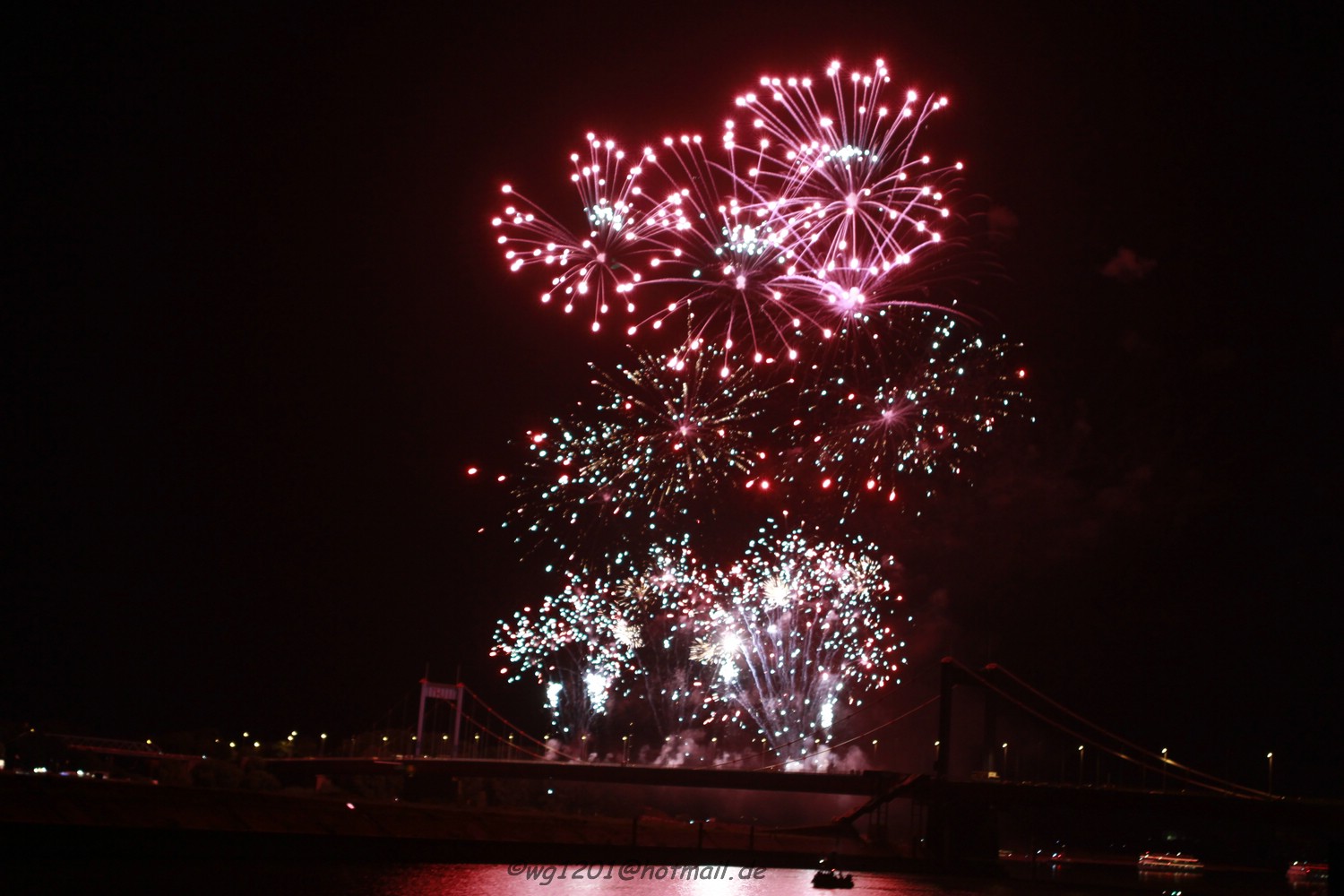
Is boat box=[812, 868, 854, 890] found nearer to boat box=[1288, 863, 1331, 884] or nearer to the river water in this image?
the river water

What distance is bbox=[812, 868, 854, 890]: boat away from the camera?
3919cm

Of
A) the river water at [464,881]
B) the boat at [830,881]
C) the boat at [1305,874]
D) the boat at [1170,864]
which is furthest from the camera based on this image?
the boat at [1170,864]

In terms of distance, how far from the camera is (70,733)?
3076 inches

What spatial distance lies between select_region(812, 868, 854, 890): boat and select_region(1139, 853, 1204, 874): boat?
43.5 metres

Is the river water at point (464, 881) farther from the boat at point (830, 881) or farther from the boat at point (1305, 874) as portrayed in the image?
the boat at point (1305, 874)

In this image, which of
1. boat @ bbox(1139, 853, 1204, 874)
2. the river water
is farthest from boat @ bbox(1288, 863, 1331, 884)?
the river water

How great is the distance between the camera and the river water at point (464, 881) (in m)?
28.6

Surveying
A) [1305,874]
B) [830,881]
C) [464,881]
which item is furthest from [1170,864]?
[464,881]

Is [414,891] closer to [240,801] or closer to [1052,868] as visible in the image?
[240,801]

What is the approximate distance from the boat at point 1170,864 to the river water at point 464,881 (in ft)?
83.7

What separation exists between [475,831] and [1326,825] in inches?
1129

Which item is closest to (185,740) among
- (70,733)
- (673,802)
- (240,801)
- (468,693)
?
(70,733)

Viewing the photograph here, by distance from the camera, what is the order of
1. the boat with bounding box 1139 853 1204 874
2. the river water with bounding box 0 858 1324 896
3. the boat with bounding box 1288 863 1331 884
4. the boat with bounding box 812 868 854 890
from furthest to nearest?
the boat with bounding box 1139 853 1204 874 < the boat with bounding box 1288 863 1331 884 < the boat with bounding box 812 868 854 890 < the river water with bounding box 0 858 1324 896

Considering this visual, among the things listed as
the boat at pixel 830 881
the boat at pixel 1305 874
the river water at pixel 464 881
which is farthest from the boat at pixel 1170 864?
the boat at pixel 830 881
